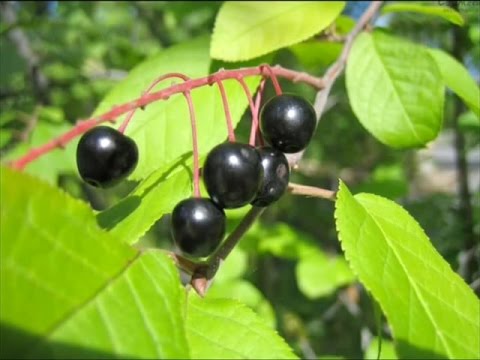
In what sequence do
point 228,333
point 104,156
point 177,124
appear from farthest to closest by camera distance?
point 177,124 < point 104,156 < point 228,333

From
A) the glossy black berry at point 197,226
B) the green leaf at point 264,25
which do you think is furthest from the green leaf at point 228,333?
the green leaf at point 264,25

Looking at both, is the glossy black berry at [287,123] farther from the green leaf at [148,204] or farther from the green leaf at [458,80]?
the green leaf at [458,80]

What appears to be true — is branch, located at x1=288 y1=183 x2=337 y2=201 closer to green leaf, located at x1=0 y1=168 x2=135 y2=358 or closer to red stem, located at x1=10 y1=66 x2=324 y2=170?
red stem, located at x1=10 y1=66 x2=324 y2=170

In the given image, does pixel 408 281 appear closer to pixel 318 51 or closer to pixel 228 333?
pixel 228 333

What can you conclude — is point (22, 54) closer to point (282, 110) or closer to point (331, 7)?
point (331, 7)

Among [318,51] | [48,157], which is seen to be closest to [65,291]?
[318,51]

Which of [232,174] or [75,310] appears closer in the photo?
[75,310]

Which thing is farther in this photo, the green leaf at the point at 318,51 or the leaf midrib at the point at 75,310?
the green leaf at the point at 318,51
